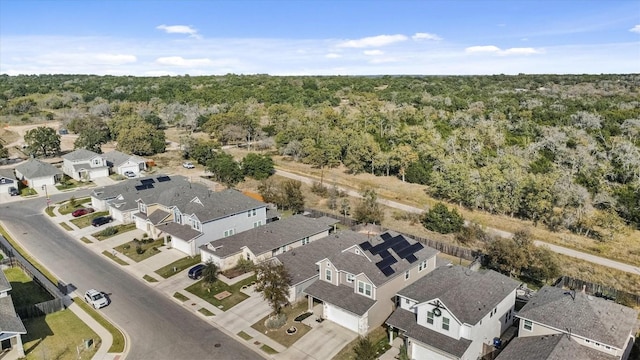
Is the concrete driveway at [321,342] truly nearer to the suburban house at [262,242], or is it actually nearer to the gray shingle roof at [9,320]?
the suburban house at [262,242]

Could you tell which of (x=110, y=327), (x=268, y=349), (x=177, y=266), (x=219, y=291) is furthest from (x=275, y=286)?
(x=177, y=266)

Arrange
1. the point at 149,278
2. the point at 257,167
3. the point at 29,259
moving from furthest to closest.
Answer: the point at 257,167 < the point at 29,259 < the point at 149,278

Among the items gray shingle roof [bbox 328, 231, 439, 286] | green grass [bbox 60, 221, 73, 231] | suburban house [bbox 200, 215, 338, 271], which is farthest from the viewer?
green grass [bbox 60, 221, 73, 231]

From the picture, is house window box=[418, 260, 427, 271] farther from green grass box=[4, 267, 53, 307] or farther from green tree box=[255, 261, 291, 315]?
green grass box=[4, 267, 53, 307]

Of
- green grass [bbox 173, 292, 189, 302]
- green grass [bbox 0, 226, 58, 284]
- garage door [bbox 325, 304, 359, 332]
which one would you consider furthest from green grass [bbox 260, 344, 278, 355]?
green grass [bbox 0, 226, 58, 284]

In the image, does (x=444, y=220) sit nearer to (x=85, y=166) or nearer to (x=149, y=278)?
(x=149, y=278)

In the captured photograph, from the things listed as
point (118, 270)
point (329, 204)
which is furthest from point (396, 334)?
point (329, 204)
